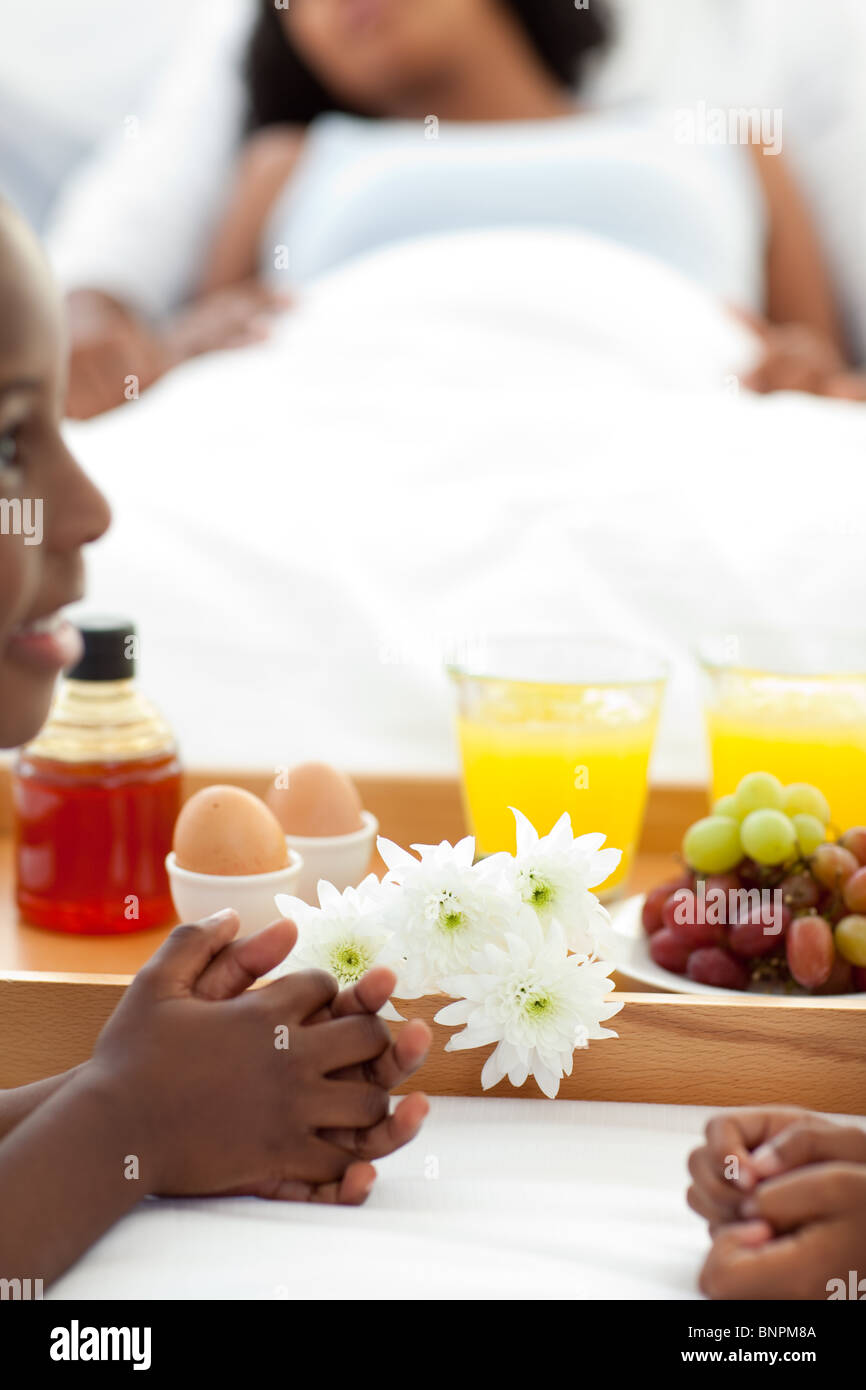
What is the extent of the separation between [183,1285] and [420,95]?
2.21 m

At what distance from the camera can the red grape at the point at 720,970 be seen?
2.38 ft

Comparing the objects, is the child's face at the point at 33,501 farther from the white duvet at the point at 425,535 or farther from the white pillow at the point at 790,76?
the white pillow at the point at 790,76

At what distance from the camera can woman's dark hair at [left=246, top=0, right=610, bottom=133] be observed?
2369 mm

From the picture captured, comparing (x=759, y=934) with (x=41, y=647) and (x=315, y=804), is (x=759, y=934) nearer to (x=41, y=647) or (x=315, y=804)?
(x=315, y=804)

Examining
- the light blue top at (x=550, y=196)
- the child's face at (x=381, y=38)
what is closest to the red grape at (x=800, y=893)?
the light blue top at (x=550, y=196)

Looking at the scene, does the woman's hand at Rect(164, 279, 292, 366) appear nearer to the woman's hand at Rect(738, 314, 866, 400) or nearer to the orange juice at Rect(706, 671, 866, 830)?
the woman's hand at Rect(738, 314, 866, 400)

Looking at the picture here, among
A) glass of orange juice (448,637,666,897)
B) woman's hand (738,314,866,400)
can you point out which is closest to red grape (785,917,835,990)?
glass of orange juice (448,637,666,897)

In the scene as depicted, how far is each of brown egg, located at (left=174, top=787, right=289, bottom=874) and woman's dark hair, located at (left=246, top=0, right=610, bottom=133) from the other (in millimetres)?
1954

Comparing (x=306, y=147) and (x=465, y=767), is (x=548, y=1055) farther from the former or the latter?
(x=306, y=147)

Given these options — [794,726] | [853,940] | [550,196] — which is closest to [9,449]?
[853,940]

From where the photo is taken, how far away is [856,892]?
708 millimetres
